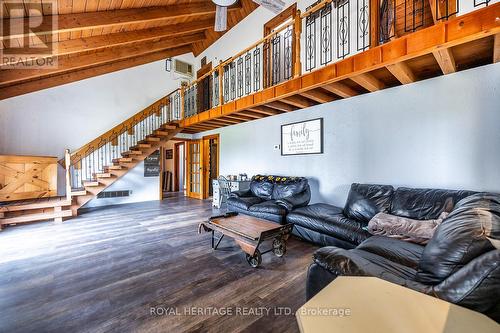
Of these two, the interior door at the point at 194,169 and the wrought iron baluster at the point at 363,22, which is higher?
the wrought iron baluster at the point at 363,22

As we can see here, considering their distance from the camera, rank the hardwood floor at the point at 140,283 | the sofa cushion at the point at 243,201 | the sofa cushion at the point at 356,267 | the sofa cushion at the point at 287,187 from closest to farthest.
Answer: the sofa cushion at the point at 356,267
the hardwood floor at the point at 140,283
the sofa cushion at the point at 287,187
the sofa cushion at the point at 243,201

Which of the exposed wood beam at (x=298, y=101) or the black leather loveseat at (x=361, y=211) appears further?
the exposed wood beam at (x=298, y=101)

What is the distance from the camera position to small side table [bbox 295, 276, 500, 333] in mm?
638

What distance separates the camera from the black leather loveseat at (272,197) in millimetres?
3855

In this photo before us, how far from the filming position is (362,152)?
12.5 feet

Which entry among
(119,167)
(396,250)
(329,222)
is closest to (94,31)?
(119,167)

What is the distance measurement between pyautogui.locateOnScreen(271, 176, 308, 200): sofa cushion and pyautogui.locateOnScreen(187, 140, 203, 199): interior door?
3.71m

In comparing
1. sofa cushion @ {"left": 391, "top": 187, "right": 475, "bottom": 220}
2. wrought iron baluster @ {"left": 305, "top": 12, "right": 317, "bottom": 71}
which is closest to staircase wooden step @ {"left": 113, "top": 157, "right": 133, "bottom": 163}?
wrought iron baluster @ {"left": 305, "top": 12, "right": 317, "bottom": 71}

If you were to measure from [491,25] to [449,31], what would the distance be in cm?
28

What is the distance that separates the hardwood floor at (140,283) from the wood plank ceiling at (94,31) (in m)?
3.04

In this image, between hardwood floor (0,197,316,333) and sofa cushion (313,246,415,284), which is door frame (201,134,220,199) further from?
sofa cushion (313,246,415,284)

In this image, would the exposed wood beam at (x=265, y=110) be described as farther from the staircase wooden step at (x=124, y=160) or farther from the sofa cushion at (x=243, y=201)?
the staircase wooden step at (x=124, y=160)

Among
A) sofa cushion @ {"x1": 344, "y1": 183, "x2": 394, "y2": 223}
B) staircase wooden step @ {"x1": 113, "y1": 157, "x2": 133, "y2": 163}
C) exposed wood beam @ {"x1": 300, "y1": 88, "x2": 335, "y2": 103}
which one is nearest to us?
sofa cushion @ {"x1": 344, "y1": 183, "x2": 394, "y2": 223}

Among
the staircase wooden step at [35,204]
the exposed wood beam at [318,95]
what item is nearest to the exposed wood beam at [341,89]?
the exposed wood beam at [318,95]
